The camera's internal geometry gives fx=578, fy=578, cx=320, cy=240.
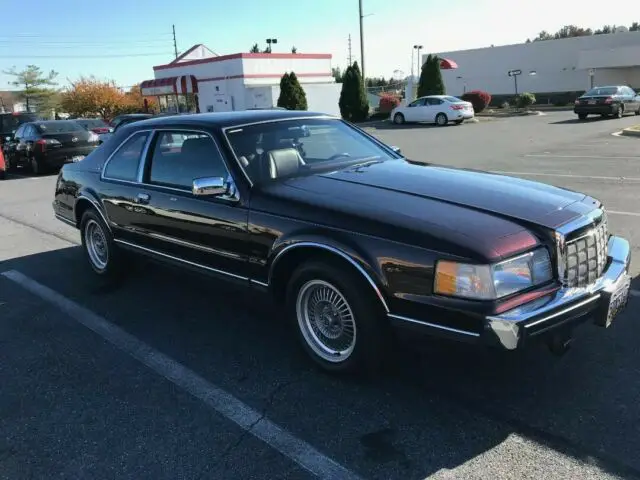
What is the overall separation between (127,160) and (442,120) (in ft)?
79.2

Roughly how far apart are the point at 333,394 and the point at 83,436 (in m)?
1.39

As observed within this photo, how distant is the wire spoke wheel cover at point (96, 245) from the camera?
5.81m

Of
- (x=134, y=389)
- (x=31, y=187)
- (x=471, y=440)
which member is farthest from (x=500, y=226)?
(x=31, y=187)

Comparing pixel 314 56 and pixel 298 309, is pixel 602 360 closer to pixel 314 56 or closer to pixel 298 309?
pixel 298 309

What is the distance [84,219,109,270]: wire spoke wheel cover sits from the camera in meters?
5.81

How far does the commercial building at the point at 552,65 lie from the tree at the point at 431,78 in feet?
54.3

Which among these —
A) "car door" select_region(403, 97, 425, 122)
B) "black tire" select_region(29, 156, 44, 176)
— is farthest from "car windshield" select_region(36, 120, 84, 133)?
"car door" select_region(403, 97, 425, 122)

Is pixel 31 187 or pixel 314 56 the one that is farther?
pixel 314 56

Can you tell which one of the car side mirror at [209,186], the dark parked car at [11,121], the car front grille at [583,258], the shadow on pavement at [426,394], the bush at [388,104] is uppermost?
the bush at [388,104]

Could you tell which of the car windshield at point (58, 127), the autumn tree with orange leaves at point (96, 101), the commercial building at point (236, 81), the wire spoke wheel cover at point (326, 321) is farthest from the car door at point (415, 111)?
the autumn tree with orange leaves at point (96, 101)

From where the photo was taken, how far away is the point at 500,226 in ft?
10.1

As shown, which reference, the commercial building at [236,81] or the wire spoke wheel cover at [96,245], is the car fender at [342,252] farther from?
the commercial building at [236,81]

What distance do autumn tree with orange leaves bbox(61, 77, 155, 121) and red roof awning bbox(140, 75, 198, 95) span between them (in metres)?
12.2

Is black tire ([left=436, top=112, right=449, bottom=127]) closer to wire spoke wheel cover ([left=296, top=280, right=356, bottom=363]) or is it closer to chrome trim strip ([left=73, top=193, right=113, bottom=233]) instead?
chrome trim strip ([left=73, top=193, right=113, bottom=233])
